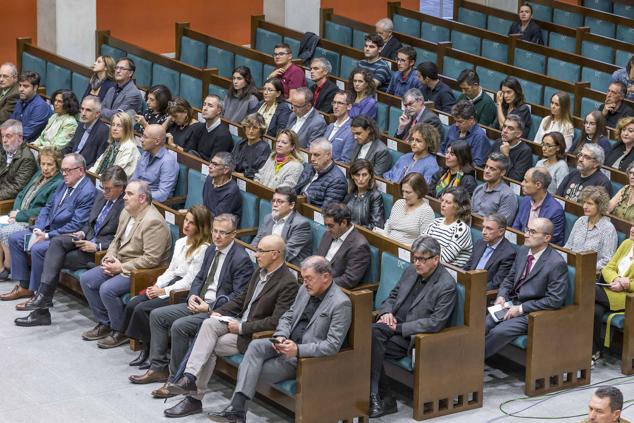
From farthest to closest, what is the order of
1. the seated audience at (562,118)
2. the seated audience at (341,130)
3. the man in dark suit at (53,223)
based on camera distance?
1. the seated audience at (562,118)
2. the seated audience at (341,130)
3. the man in dark suit at (53,223)

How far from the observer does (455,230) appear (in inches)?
260

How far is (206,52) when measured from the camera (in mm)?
10594

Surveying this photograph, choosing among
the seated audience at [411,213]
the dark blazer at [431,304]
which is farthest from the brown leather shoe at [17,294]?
the dark blazer at [431,304]

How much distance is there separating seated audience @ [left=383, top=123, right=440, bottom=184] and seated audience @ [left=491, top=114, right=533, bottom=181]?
51cm

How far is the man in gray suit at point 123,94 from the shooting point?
9055mm

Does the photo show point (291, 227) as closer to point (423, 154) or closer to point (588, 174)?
point (423, 154)

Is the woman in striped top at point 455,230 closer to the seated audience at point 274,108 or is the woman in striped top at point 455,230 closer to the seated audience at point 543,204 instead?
the seated audience at point 543,204

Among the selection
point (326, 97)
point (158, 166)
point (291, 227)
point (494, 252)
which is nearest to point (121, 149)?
point (158, 166)

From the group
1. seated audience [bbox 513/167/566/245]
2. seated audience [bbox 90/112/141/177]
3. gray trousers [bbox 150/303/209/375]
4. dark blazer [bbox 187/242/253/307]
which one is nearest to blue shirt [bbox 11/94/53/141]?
seated audience [bbox 90/112/141/177]

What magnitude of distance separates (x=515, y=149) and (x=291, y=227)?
1.85 m

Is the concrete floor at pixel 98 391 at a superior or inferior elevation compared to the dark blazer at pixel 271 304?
inferior

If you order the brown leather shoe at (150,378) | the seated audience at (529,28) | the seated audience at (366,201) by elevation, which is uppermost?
the seated audience at (529,28)

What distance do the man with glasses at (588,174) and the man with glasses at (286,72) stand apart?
2823 mm

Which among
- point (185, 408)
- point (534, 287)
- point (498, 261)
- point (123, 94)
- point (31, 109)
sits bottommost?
point (185, 408)
